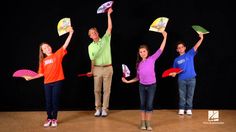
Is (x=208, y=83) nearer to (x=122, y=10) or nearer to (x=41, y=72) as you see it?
(x=122, y=10)

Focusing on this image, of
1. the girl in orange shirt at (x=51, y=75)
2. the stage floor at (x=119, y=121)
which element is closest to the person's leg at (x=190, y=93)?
the stage floor at (x=119, y=121)

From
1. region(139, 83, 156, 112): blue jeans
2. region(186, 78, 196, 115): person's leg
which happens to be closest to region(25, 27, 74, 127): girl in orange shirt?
region(139, 83, 156, 112): blue jeans

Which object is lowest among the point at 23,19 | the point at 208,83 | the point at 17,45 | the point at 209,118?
the point at 209,118

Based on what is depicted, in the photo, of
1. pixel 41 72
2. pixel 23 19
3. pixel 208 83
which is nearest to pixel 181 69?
pixel 208 83

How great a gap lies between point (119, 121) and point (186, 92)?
3.63 feet

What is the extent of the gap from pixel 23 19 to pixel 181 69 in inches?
95.9

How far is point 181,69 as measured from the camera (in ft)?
16.4

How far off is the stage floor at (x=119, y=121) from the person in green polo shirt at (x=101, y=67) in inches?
8.5

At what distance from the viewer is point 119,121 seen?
4777mm

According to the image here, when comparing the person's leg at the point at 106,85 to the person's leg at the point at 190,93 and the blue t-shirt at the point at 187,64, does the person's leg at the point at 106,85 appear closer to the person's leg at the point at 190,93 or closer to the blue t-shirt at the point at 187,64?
the blue t-shirt at the point at 187,64

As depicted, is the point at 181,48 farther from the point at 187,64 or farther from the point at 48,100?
the point at 48,100

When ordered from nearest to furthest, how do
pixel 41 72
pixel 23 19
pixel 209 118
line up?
pixel 41 72 < pixel 209 118 < pixel 23 19

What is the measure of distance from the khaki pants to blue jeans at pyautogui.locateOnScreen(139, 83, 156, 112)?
0.77 metres
